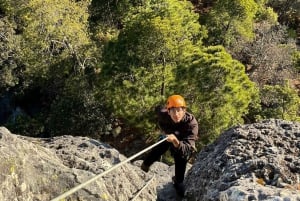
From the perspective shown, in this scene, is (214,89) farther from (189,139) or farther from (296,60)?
(189,139)

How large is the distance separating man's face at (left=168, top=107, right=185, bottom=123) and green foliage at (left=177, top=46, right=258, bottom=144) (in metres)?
14.3

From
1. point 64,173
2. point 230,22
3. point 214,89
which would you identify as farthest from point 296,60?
point 64,173

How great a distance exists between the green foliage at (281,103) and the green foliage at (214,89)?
3.65 meters

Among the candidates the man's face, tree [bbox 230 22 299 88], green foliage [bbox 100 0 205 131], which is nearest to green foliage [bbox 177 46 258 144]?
green foliage [bbox 100 0 205 131]

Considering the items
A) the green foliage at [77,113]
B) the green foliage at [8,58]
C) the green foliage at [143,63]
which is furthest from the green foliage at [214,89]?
the green foliage at [8,58]

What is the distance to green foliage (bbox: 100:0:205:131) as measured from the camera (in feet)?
71.0

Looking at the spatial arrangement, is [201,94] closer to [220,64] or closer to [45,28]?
[220,64]

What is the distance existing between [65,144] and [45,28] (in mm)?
19749

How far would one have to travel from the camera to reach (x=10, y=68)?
2650cm

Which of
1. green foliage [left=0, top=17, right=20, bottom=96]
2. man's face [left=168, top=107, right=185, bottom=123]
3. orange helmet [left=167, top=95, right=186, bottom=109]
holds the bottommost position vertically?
man's face [left=168, top=107, right=185, bottom=123]

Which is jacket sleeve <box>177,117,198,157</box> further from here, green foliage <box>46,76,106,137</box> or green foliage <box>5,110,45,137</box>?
green foliage <box>5,110,45,137</box>

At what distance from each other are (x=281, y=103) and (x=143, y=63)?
846 centimetres

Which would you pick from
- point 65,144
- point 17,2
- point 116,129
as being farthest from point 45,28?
point 65,144

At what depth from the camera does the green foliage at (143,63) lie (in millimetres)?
21641
